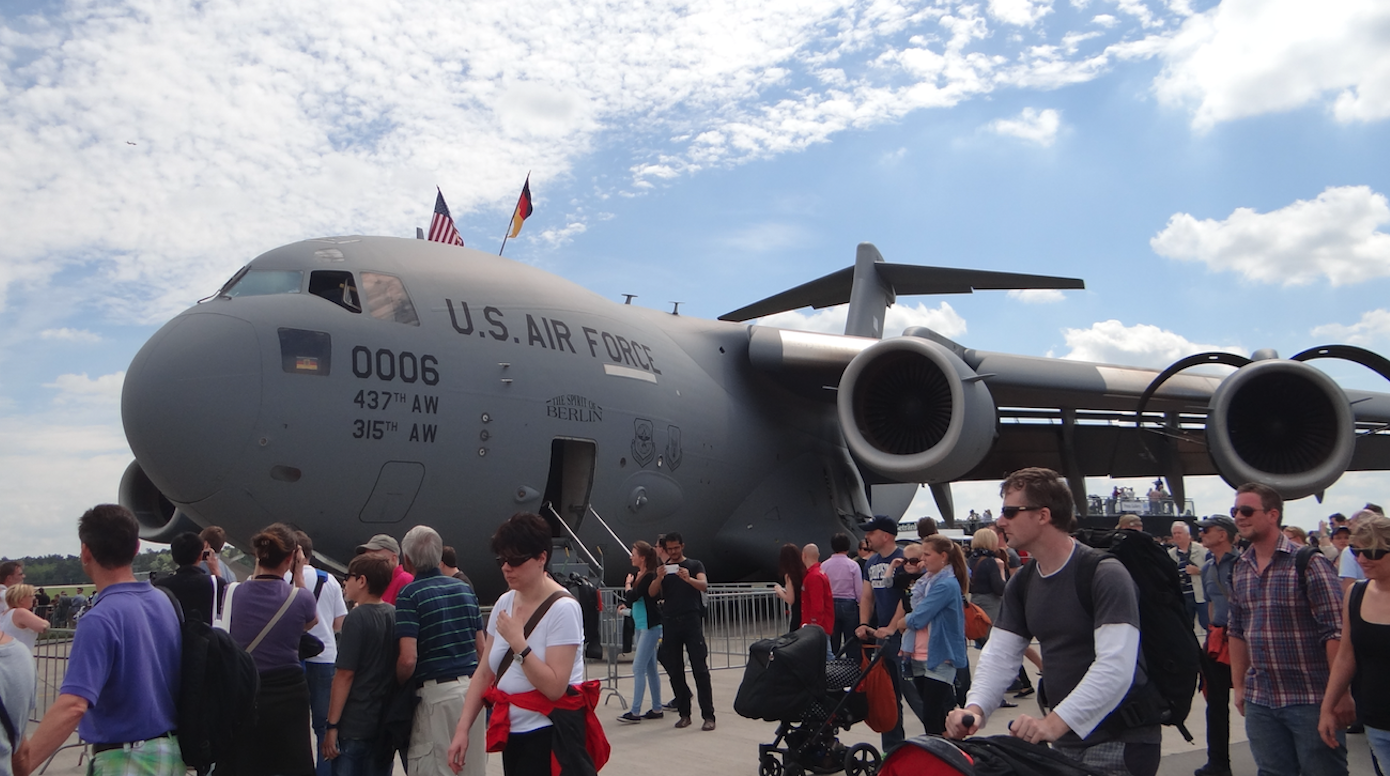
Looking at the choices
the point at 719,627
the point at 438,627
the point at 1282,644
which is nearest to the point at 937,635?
the point at 1282,644

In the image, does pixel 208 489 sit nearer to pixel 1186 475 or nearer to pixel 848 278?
pixel 848 278

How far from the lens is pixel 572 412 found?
10.8m

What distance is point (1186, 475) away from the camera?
1952 cm

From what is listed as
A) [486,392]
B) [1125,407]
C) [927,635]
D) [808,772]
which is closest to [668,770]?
[808,772]

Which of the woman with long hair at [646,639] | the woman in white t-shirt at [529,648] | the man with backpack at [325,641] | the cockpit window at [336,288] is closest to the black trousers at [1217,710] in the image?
the woman with long hair at [646,639]

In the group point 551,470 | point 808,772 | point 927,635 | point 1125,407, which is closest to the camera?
point 927,635

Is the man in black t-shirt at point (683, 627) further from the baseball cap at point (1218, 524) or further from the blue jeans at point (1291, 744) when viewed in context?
the blue jeans at point (1291, 744)

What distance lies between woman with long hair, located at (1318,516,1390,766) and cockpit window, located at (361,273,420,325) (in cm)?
800

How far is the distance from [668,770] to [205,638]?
3588 mm

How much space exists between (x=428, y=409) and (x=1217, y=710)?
22.7ft

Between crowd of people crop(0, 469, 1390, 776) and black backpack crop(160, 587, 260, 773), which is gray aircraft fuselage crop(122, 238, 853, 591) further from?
black backpack crop(160, 587, 260, 773)

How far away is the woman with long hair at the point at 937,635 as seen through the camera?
551 centimetres

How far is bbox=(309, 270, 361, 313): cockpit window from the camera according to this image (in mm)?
9531

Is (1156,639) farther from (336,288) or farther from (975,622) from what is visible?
(336,288)
